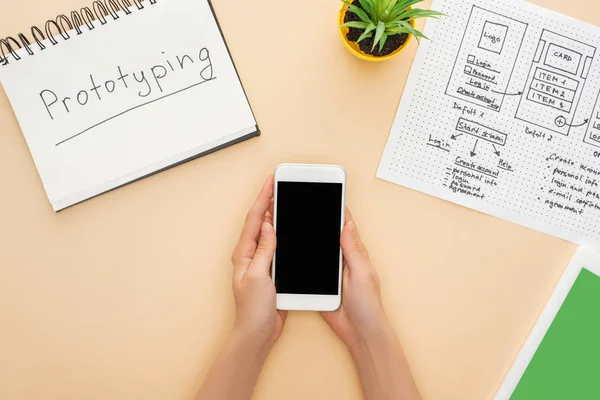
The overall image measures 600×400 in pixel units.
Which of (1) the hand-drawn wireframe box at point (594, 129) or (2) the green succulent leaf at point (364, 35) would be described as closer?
(2) the green succulent leaf at point (364, 35)

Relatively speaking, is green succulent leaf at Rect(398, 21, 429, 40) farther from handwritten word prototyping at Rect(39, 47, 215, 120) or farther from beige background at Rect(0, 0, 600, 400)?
handwritten word prototyping at Rect(39, 47, 215, 120)

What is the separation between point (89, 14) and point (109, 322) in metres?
0.48

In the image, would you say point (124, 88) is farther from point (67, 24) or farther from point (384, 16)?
point (384, 16)

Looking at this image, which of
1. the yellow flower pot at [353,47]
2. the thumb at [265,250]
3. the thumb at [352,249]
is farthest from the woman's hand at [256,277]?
the yellow flower pot at [353,47]

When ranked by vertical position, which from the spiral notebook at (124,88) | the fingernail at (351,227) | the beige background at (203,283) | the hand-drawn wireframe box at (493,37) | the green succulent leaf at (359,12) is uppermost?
the hand-drawn wireframe box at (493,37)

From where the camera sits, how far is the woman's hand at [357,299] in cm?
68

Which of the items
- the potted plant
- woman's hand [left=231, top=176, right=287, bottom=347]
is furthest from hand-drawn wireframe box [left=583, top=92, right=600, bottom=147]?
woman's hand [left=231, top=176, right=287, bottom=347]

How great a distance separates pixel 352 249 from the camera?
68 centimetres

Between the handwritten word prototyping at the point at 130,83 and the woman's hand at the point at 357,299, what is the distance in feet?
1.06

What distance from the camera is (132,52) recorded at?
2.21ft

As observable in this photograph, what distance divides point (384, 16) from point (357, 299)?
16.1 inches

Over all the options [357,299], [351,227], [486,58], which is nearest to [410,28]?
[486,58]

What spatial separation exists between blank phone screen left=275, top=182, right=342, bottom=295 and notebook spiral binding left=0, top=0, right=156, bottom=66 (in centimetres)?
37

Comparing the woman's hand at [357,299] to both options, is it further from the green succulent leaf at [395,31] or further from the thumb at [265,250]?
the green succulent leaf at [395,31]
